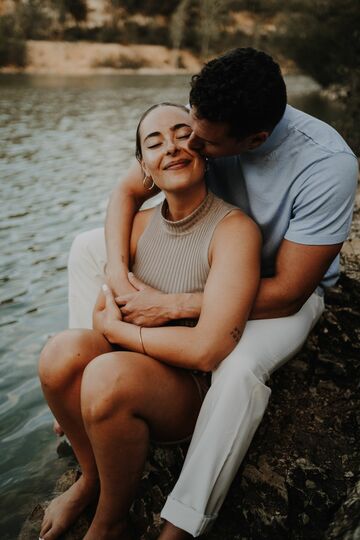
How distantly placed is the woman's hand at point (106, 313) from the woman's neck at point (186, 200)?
1.93 feet

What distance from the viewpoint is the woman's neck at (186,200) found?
2695 millimetres

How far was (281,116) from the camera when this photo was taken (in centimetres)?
256

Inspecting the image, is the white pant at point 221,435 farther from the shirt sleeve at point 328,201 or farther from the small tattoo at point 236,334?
the shirt sleeve at point 328,201

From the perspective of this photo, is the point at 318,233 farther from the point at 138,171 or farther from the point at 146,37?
the point at 146,37

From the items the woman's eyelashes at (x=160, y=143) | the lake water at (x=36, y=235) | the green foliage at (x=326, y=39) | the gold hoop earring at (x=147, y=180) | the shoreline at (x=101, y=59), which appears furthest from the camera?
the shoreline at (x=101, y=59)

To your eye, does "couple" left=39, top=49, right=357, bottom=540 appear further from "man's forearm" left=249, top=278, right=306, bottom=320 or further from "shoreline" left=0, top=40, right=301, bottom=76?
"shoreline" left=0, top=40, right=301, bottom=76

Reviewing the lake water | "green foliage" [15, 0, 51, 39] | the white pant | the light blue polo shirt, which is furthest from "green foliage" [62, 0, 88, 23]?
the white pant

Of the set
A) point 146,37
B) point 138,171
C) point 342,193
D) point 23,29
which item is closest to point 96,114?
point 138,171

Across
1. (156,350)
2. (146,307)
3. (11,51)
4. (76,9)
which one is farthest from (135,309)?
(76,9)

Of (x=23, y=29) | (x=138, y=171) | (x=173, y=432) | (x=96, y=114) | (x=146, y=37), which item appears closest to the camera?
(x=173, y=432)

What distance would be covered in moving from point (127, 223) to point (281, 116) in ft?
3.78

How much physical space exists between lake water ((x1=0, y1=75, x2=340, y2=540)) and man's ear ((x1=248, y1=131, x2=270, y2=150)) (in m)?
2.40

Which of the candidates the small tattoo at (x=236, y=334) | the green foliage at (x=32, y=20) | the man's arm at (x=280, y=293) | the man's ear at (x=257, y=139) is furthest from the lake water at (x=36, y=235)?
the green foliage at (x=32, y=20)

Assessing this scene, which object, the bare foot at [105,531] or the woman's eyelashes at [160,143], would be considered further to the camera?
the woman's eyelashes at [160,143]
